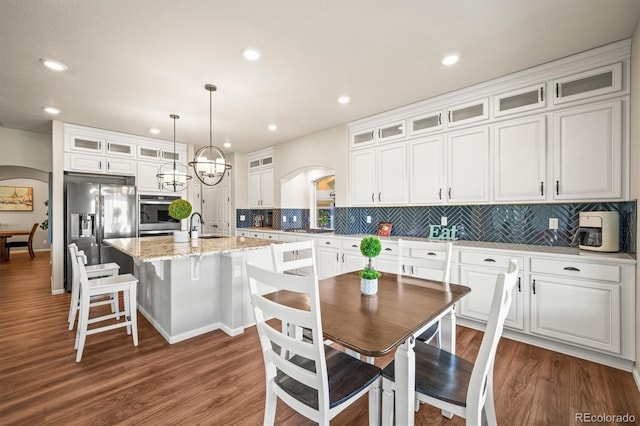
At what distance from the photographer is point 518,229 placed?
3.17 meters

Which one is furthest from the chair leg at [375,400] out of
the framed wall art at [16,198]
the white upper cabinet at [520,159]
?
the framed wall art at [16,198]

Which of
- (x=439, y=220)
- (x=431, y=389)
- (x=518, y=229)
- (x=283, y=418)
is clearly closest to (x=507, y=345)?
(x=518, y=229)

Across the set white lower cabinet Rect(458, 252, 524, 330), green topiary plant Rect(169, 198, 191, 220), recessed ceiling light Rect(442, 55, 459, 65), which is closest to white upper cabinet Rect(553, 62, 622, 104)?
recessed ceiling light Rect(442, 55, 459, 65)

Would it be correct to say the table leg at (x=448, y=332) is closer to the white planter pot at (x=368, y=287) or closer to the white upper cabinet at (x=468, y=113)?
the white planter pot at (x=368, y=287)

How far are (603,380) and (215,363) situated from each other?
305cm

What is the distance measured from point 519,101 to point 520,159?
2.05 feet

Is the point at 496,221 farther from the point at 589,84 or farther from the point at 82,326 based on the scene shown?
the point at 82,326

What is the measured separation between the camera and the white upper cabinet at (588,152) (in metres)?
2.42

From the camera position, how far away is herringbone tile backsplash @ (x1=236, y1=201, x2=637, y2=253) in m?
2.64

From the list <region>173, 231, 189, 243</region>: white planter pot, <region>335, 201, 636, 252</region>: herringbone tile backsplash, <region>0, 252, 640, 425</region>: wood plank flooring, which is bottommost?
<region>0, 252, 640, 425</region>: wood plank flooring

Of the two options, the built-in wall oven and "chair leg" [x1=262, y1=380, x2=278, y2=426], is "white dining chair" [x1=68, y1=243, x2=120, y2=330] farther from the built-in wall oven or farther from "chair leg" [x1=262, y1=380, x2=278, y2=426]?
"chair leg" [x1=262, y1=380, x2=278, y2=426]

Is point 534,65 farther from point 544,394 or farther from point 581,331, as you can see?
point 544,394

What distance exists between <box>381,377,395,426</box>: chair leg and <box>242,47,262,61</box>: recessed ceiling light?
2.69 m

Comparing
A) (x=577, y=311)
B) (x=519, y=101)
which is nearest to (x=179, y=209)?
(x=519, y=101)
